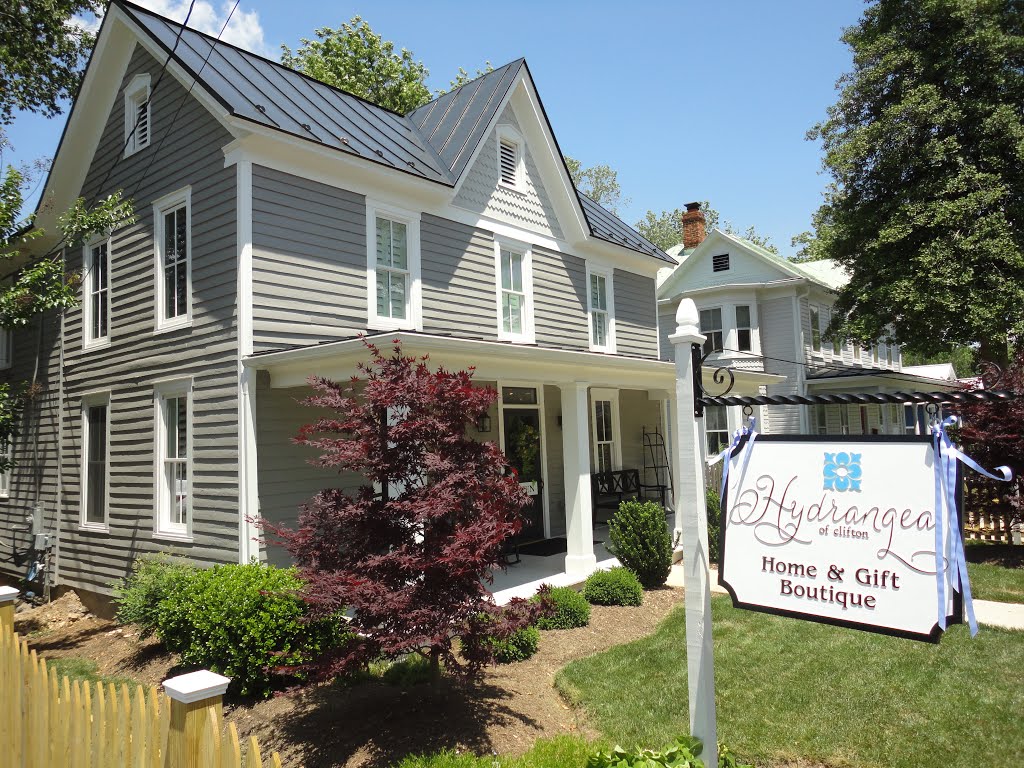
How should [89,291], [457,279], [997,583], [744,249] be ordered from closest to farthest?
[997,583]
[457,279]
[89,291]
[744,249]

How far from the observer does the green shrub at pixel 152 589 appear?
777 centimetres

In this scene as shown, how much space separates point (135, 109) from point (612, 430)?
37.0ft

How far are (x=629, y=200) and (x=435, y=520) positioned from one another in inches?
1897

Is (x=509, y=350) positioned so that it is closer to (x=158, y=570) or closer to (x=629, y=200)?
(x=158, y=570)

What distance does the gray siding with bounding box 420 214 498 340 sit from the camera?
35.8ft

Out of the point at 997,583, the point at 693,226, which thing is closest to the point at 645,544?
the point at 997,583

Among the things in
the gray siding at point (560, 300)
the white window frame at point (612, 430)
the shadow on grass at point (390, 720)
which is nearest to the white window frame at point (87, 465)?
the shadow on grass at point (390, 720)

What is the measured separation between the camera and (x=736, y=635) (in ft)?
24.1

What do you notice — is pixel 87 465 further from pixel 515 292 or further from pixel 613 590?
pixel 613 590

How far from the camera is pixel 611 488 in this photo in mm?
15289

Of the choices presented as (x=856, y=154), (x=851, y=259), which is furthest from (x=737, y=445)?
(x=851, y=259)

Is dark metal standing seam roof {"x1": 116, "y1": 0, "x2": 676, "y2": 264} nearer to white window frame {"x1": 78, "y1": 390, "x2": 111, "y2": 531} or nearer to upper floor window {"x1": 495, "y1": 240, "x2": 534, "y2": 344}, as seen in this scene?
upper floor window {"x1": 495, "y1": 240, "x2": 534, "y2": 344}

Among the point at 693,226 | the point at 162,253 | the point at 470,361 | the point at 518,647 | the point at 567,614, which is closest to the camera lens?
the point at 518,647

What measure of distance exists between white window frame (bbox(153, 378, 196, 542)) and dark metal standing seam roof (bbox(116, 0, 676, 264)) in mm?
3878
